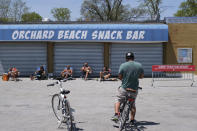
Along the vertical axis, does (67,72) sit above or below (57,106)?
above

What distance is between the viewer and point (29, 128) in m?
6.54

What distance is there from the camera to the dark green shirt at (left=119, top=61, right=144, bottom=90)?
6381 mm

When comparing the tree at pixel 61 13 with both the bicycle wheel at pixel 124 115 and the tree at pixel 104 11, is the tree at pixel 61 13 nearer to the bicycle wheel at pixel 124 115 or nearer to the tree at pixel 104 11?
the tree at pixel 104 11

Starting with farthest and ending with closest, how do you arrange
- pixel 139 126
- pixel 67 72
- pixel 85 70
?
pixel 85 70
pixel 67 72
pixel 139 126

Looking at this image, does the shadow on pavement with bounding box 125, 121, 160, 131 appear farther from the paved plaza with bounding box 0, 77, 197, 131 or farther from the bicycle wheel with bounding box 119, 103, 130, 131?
the bicycle wheel with bounding box 119, 103, 130, 131

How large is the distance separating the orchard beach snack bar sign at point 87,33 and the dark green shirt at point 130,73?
14286 mm

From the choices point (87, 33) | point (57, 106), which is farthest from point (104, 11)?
point (57, 106)

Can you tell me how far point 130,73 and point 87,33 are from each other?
577 inches

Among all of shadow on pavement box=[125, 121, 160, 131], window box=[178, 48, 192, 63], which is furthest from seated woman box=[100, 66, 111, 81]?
shadow on pavement box=[125, 121, 160, 131]

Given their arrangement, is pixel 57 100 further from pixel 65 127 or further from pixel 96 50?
pixel 96 50

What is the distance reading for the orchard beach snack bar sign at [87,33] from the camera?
20.5 m

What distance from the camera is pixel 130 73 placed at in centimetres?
638

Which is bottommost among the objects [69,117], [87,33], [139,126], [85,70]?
[139,126]

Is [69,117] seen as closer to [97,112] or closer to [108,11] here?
[97,112]
